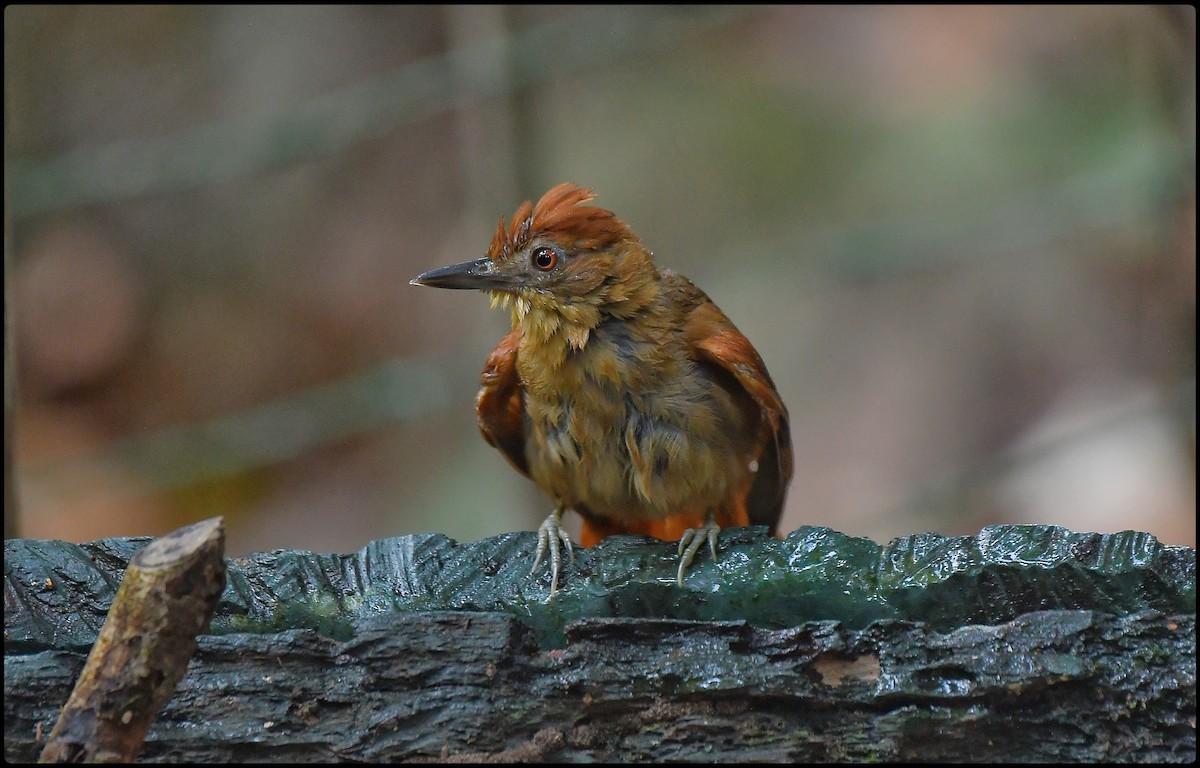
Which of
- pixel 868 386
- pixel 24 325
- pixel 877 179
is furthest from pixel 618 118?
pixel 24 325

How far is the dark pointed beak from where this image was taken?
11.0 ft

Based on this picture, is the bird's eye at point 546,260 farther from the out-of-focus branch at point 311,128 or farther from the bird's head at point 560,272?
the out-of-focus branch at point 311,128

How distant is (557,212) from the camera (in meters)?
3.42

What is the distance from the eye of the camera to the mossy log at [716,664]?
2.24 metres

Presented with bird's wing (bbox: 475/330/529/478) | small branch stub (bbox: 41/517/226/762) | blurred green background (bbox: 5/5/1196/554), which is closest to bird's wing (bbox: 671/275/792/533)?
bird's wing (bbox: 475/330/529/478)

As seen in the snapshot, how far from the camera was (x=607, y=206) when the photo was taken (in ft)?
25.3

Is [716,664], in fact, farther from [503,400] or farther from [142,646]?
[503,400]

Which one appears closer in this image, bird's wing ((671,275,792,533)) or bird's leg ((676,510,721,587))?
bird's leg ((676,510,721,587))

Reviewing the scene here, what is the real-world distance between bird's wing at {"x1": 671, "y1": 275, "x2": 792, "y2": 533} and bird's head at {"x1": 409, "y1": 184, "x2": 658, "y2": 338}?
0.18m

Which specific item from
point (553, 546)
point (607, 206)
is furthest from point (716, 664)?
point (607, 206)

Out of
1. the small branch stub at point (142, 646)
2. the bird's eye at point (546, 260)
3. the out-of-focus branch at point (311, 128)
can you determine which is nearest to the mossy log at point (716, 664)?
the small branch stub at point (142, 646)

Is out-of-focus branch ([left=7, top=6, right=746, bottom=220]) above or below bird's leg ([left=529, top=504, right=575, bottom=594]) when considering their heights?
above

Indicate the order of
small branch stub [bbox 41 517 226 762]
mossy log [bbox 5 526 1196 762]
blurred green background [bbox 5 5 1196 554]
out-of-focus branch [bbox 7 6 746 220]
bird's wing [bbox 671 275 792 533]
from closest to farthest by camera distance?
1. small branch stub [bbox 41 517 226 762]
2. mossy log [bbox 5 526 1196 762]
3. bird's wing [bbox 671 275 792 533]
4. out-of-focus branch [bbox 7 6 746 220]
5. blurred green background [bbox 5 5 1196 554]

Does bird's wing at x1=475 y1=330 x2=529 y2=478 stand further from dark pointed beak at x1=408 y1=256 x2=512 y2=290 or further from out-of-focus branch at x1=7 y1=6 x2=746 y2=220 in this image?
out-of-focus branch at x1=7 y1=6 x2=746 y2=220
